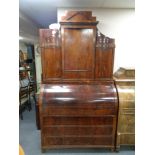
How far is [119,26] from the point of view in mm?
3654

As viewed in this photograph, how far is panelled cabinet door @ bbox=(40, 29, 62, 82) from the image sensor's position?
126 inches

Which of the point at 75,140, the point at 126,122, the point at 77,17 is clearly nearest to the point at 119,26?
the point at 77,17

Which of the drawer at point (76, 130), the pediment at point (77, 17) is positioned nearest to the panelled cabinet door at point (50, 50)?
the pediment at point (77, 17)

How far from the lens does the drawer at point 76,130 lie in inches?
121

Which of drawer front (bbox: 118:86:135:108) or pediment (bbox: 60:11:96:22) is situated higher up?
pediment (bbox: 60:11:96:22)

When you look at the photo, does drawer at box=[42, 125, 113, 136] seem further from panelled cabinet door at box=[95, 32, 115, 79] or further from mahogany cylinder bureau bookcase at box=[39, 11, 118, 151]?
panelled cabinet door at box=[95, 32, 115, 79]

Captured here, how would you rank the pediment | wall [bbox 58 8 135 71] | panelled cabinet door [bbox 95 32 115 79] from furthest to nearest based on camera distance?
wall [bbox 58 8 135 71]
panelled cabinet door [bbox 95 32 115 79]
the pediment

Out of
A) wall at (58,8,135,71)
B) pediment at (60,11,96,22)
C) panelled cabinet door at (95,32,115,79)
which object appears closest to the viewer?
pediment at (60,11,96,22)

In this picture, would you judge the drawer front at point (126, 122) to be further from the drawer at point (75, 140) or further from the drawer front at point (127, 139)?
the drawer at point (75, 140)

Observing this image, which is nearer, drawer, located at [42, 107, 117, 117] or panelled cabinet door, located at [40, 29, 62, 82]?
drawer, located at [42, 107, 117, 117]

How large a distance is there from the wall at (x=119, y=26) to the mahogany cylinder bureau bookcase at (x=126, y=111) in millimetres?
578

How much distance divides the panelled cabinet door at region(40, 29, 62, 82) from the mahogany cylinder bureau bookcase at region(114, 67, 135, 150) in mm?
1000

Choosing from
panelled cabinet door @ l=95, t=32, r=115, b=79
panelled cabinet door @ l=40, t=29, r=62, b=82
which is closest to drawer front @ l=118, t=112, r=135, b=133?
panelled cabinet door @ l=95, t=32, r=115, b=79
